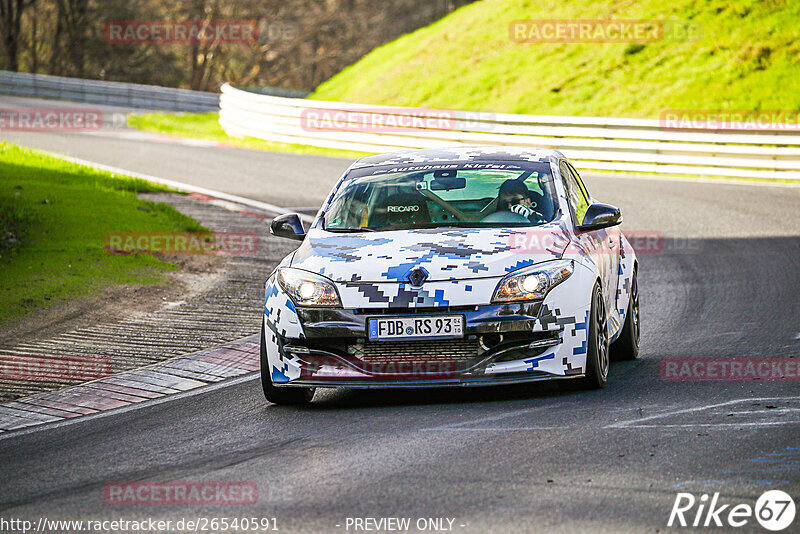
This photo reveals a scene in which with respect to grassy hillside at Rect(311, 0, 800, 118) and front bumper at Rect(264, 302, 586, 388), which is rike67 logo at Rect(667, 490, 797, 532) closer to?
front bumper at Rect(264, 302, 586, 388)

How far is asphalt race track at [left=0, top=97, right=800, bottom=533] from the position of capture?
5348mm

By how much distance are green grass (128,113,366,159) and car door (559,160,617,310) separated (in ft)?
62.0

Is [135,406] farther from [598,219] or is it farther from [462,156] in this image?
[598,219]

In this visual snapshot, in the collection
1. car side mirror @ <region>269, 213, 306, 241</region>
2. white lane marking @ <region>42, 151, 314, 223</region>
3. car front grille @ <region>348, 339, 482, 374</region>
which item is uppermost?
car side mirror @ <region>269, 213, 306, 241</region>

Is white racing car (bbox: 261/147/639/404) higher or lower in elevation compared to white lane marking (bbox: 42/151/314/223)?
higher

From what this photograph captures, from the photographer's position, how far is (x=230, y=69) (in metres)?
63.6

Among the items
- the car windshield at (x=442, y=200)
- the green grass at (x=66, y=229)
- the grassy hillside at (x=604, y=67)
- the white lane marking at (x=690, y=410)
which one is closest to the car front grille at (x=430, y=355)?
the white lane marking at (x=690, y=410)

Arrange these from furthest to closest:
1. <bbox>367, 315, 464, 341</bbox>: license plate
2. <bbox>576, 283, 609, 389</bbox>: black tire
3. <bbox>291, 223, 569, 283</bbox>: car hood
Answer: <bbox>576, 283, 609, 389</bbox>: black tire, <bbox>291, 223, 569, 283</bbox>: car hood, <bbox>367, 315, 464, 341</bbox>: license plate

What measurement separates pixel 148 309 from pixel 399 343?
16.2 ft

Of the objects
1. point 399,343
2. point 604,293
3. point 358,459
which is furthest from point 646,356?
point 358,459

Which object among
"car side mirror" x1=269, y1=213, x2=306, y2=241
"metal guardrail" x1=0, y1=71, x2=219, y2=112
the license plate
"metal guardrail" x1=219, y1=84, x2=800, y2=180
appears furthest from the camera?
"metal guardrail" x1=0, y1=71, x2=219, y2=112

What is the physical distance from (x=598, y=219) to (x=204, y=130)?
1099 inches

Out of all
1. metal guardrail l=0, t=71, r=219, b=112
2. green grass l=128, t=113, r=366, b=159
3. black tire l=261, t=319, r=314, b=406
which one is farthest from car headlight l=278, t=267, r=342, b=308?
metal guardrail l=0, t=71, r=219, b=112

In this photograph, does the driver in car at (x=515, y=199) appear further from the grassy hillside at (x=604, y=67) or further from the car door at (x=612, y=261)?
the grassy hillside at (x=604, y=67)
